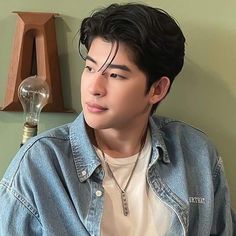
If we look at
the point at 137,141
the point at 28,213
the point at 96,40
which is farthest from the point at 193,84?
the point at 28,213

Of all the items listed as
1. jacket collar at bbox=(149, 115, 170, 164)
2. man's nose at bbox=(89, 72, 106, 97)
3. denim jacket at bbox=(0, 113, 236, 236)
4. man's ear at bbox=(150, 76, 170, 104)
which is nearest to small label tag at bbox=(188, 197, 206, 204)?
denim jacket at bbox=(0, 113, 236, 236)

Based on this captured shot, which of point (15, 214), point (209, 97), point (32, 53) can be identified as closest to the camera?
point (15, 214)

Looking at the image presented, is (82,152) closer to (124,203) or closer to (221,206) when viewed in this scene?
(124,203)

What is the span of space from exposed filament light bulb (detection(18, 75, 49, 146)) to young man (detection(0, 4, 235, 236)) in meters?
0.08

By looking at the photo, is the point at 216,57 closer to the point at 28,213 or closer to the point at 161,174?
the point at 161,174

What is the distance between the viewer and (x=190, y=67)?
1348 mm

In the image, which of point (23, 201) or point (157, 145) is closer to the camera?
point (23, 201)

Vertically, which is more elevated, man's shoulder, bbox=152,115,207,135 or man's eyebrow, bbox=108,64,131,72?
man's eyebrow, bbox=108,64,131,72

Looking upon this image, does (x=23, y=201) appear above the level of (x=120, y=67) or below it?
below

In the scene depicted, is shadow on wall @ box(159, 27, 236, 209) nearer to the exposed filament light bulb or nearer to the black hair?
the black hair

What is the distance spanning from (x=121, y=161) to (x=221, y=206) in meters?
0.34

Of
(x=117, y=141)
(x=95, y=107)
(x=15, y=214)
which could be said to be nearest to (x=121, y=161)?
(x=117, y=141)

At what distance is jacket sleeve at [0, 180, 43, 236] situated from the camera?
3.43 feet

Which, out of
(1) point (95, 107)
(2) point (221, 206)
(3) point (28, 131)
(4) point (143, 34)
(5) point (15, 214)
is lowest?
(2) point (221, 206)
